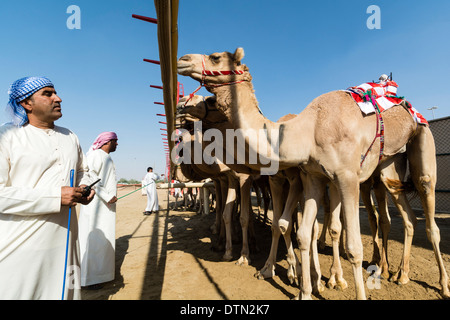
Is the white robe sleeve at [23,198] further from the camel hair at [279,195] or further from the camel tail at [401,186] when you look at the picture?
the camel tail at [401,186]

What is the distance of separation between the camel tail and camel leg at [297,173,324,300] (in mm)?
1544

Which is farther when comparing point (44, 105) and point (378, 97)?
point (378, 97)

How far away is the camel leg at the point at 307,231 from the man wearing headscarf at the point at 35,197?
90.5 inches

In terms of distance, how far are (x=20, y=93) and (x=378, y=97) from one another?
3828 mm

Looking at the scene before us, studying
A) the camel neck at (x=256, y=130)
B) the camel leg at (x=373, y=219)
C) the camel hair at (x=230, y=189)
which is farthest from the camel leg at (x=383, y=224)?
the camel neck at (x=256, y=130)

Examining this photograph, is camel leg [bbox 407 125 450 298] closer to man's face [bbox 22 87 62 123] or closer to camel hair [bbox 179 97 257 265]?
camel hair [bbox 179 97 257 265]

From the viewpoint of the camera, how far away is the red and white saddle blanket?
2.88 metres

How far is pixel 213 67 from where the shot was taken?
2592mm

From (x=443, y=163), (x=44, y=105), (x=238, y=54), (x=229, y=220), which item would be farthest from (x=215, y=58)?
(x=443, y=163)

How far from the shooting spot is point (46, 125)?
1.86 m

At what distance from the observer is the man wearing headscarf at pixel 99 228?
3.47 m

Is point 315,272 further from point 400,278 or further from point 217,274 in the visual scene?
point 217,274

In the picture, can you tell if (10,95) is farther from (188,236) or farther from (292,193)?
(188,236)
